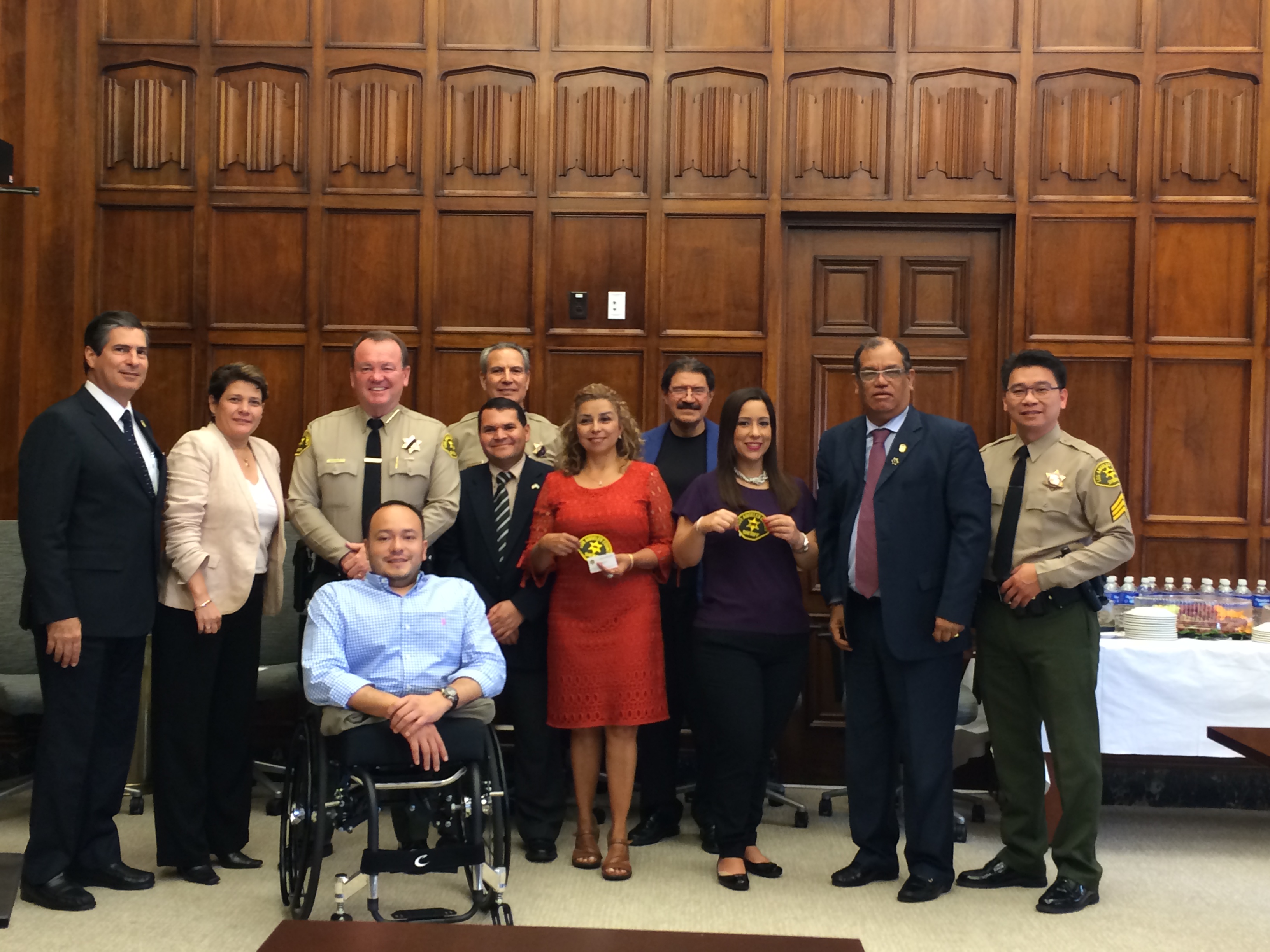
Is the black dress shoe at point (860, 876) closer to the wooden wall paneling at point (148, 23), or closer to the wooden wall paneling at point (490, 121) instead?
the wooden wall paneling at point (490, 121)

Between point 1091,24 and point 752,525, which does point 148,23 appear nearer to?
point 752,525

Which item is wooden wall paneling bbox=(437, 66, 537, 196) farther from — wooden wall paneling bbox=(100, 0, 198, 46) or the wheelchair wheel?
the wheelchair wheel

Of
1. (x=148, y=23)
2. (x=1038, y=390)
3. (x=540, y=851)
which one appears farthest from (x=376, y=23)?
(x=540, y=851)

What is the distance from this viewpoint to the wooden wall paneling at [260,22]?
17.7 ft

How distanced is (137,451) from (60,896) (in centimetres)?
130

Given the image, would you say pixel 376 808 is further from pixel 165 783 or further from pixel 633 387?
pixel 633 387

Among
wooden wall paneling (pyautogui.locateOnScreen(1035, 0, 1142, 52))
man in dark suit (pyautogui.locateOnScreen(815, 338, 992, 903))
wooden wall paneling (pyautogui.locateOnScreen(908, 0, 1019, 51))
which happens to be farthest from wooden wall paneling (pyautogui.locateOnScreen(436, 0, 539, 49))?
man in dark suit (pyautogui.locateOnScreen(815, 338, 992, 903))

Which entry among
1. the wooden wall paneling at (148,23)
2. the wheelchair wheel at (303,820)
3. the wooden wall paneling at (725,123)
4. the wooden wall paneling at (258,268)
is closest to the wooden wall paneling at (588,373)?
the wooden wall paneling at (725,123)

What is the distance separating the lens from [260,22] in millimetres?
5387

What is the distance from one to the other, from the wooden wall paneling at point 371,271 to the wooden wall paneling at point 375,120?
0.48 ft

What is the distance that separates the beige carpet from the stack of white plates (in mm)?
775

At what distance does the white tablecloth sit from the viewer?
4.30m

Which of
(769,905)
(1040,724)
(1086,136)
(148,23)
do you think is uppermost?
(148,23)

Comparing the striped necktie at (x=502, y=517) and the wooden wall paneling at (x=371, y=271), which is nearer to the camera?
the striped necktie at (x=502, y=517)
